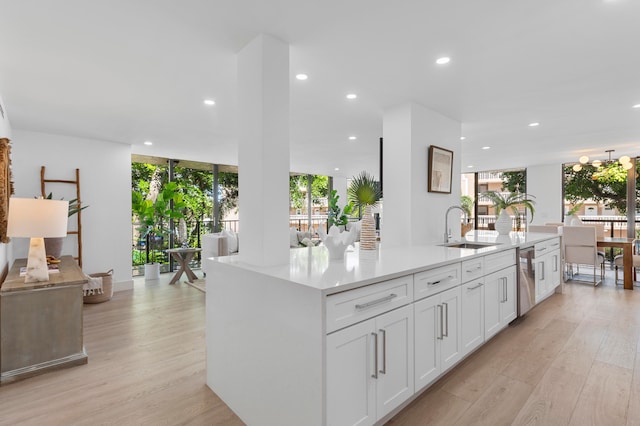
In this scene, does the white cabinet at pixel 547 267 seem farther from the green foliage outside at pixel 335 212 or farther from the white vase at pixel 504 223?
the green foliage outside at pixel 335 212

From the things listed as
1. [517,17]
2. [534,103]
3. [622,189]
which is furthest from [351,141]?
[622,189]

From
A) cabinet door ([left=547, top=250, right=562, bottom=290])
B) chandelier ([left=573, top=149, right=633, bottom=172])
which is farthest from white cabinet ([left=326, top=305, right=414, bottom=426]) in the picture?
chandelier ([left=573, top=149, right=633, bottom=172])

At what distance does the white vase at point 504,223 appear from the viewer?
4.12m

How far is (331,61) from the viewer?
8.09 feet

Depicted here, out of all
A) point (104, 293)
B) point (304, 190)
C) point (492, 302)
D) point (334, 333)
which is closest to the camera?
point (334, 333)

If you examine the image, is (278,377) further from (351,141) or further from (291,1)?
(351,141)

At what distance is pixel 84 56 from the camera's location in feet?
7.65

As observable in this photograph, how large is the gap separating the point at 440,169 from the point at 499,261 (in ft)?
4.02

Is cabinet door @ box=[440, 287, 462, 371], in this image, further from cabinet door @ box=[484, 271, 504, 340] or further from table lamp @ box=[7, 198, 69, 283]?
table lamp @ box=[7, 198, 69, 283]

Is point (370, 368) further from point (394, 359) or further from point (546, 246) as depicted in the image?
point (546, 246)

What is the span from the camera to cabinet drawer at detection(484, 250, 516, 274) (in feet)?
9.18

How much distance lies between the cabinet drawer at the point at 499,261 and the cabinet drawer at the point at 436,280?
543 mm

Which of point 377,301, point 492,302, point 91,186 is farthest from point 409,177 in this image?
point 91,186

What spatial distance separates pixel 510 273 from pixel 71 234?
5.56m
